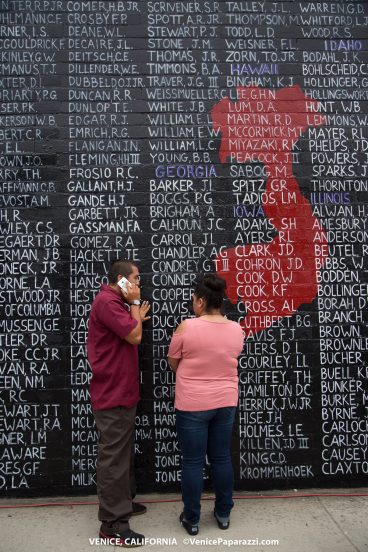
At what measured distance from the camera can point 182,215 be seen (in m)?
4.52

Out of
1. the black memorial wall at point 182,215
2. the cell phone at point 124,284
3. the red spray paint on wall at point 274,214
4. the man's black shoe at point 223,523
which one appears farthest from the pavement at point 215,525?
the cell phone at point 124,284

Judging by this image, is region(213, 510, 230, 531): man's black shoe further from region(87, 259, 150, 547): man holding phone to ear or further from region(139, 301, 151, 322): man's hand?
region(139, 301, 151, 322): man's hand

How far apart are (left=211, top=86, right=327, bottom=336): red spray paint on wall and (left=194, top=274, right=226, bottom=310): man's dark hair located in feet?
2.66

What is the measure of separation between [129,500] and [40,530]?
0.75 meters

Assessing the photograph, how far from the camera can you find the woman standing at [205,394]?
11.8 ft

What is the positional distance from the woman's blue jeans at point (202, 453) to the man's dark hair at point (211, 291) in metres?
0.77

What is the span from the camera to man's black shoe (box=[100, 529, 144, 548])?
354 centimetres

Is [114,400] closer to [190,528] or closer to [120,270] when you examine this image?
[120,270]

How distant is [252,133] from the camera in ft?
15.1

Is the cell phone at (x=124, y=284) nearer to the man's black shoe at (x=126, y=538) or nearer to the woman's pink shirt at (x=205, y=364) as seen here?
the woman's pink shirt at (x=205, y=364)

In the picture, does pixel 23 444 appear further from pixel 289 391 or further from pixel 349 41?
pixel 349 41

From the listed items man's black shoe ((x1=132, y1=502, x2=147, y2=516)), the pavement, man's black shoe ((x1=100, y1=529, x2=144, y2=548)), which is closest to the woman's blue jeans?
the pavement

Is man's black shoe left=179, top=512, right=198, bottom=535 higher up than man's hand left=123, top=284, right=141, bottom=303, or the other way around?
man's hand left=123, top=284, right=141, bottom=303

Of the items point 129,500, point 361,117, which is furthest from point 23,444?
point 361,117
